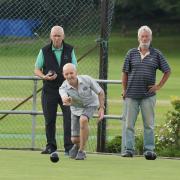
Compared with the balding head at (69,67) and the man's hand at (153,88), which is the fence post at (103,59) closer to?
the man's hand at (153,88)

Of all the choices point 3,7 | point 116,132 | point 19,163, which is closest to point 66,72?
point 19,163

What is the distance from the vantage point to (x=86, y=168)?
1137 centimetres

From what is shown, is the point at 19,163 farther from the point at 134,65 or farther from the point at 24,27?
the point at 24,27

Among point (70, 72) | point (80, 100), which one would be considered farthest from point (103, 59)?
point (70, 72)

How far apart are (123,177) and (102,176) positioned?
0.25 metres

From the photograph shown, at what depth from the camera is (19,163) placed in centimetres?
1181

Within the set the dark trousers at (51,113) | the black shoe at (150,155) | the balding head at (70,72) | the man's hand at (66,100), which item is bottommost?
the black shoe at (150,155)

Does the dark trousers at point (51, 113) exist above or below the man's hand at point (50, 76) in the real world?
below

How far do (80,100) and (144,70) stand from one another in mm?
1023

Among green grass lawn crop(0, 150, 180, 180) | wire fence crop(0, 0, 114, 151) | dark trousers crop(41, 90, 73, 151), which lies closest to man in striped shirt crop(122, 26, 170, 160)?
green grass lawn crop(0, 150, 180, 180)

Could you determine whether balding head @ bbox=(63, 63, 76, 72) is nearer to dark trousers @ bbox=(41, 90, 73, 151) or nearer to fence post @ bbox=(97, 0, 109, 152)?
dark trousers @ bbox=(41, 90, 73, 151)

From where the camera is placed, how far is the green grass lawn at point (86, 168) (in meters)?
10.5

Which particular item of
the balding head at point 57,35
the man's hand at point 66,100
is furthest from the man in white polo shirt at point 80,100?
the balding head at point 57,35

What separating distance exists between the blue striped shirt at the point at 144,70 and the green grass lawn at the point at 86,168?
962mm
